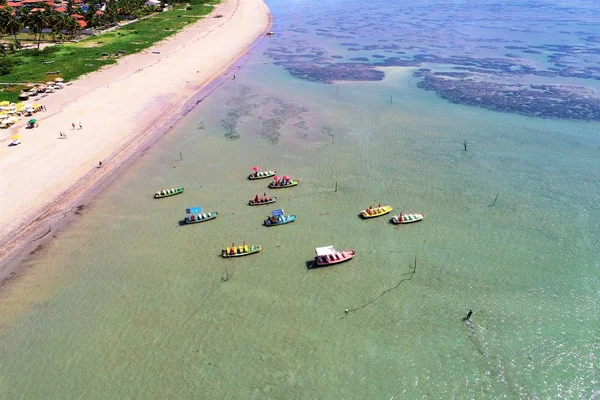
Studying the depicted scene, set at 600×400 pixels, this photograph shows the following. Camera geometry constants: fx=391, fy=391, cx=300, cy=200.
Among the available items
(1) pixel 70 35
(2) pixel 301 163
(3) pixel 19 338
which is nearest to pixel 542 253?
(2) pixel 301 163

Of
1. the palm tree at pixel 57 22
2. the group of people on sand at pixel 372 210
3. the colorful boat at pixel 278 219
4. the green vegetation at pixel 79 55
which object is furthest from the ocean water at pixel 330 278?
the palm tree at pixel 57 22

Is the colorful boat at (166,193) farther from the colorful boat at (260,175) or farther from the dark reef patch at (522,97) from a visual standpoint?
the dark reef patch at (522,97)

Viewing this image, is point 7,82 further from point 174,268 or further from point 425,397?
point 425,397

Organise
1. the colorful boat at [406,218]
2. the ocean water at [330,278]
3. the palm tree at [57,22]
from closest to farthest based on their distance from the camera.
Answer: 1. the ocean water at [330,278]
2. the colorful boat at [406,218]
3. the palm tree at [57,22]

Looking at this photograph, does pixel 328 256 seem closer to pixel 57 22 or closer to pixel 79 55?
pixel 79 55

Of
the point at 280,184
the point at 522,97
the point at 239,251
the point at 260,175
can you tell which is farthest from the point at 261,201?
the point at 522,97

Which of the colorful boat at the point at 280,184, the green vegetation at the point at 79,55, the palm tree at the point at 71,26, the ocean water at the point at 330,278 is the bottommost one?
the ocean water at the point at 330,278

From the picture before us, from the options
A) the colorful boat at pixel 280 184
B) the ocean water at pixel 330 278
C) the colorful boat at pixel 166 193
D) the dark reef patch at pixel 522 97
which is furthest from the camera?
the dark reef patch at pixel 522 97
